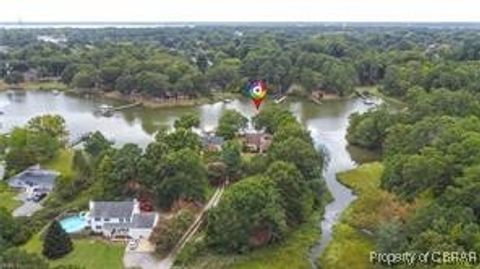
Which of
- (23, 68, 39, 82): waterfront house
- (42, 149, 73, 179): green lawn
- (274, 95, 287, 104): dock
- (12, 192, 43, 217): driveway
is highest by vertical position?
(12, 192, 43, 217): driveway

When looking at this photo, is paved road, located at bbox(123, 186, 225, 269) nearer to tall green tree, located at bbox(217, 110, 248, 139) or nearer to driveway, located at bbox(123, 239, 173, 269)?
driveway, located at bbox(123, 239, 173, 269)

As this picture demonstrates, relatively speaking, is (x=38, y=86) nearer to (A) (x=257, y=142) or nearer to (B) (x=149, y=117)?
(B) (x=149, y=117)

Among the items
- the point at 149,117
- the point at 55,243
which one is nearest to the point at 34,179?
the point at 55,243

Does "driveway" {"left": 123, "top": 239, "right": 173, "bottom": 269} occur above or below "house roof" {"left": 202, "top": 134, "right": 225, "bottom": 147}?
below

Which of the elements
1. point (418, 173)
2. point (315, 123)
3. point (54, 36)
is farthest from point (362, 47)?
point (54, 36)

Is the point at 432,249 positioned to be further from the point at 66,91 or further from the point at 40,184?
the point at 66,91

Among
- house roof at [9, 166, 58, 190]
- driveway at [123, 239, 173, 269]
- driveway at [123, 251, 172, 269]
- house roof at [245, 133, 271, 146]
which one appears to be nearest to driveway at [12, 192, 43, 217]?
house roof at [9, 166, 58, 190]
